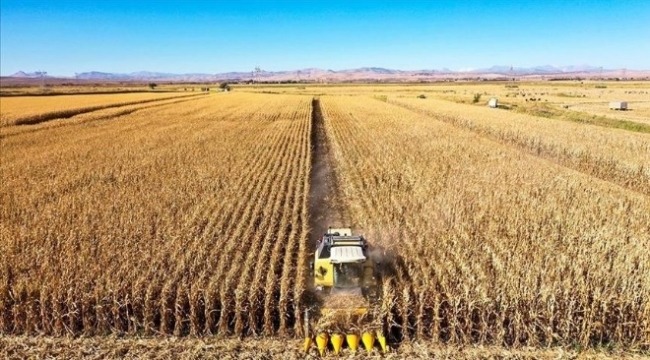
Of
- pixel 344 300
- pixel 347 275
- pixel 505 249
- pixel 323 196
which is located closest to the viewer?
pixel 344 300

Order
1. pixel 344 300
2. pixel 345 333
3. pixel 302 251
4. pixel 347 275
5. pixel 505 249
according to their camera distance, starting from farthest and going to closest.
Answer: pixel 302 251, pixel 505 249, pixel 347 275, pixel 344 300, pixel 345 333

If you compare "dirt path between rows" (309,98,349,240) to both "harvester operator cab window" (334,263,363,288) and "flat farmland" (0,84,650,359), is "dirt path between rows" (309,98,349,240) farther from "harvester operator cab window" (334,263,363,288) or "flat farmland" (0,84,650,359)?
"harvester operator cab window" (334,263,363,288)

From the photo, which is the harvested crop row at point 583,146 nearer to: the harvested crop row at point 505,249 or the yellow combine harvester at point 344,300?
the harvested crop row at point 505,249

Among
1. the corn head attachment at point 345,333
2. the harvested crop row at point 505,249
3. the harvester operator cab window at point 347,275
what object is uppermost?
the harvester operator cab window at point 347,275

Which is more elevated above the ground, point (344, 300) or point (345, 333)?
point (344, 300)

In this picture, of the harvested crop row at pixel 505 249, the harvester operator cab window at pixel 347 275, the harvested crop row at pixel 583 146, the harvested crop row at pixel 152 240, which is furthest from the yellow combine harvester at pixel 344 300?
the harvested crop row at pixel 583 146

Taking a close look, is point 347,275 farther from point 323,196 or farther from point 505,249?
point 323,196

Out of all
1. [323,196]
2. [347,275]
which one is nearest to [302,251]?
[347,275]
